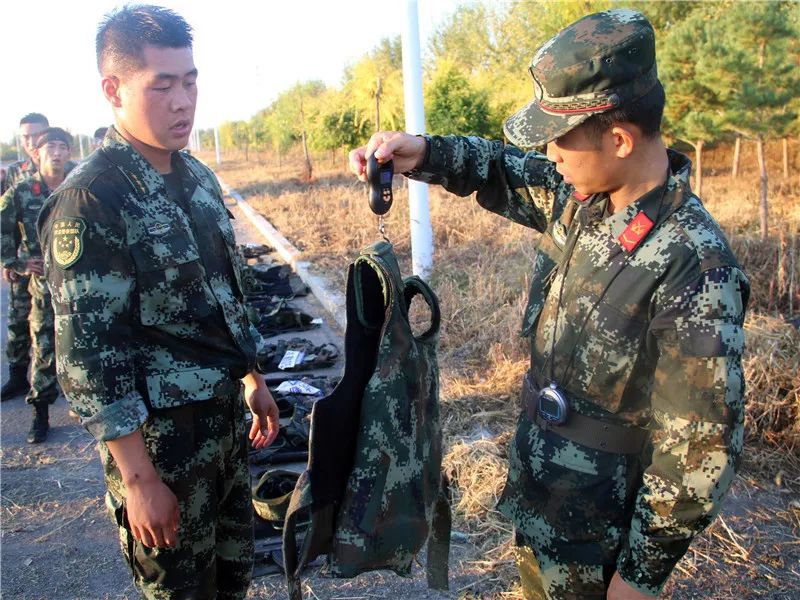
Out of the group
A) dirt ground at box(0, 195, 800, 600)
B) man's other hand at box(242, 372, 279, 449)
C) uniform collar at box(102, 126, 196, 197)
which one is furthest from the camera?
dirt ground at box(0, 195, 800, 600)

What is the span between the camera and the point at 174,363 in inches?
79.6

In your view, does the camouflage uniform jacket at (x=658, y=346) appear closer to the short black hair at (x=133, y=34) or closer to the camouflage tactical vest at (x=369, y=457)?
the camouflage tactical vest at (x=369, y=457)

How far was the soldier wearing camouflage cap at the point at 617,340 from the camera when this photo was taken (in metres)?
1.44

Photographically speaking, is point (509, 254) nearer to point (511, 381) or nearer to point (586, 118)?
point (511, 381)

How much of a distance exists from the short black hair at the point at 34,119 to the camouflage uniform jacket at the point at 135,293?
15.0 feet

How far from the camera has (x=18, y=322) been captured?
5.34 metres

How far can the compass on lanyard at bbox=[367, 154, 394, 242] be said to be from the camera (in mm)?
1747

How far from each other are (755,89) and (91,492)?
1018 centimetres

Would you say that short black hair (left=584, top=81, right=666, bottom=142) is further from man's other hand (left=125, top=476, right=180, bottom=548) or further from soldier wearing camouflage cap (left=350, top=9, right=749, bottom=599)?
man's other hand (left=125, top=476, right=180, bottom=548)

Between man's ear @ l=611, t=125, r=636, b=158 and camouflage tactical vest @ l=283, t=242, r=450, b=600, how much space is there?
646 millimetres

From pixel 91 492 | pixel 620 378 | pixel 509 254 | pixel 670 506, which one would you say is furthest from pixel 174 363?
pixel 509 254

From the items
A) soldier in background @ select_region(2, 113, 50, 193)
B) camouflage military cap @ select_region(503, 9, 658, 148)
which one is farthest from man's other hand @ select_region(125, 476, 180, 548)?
soldier in background @ select_region(2, 113, 50, 193)

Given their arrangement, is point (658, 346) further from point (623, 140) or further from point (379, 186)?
Answer: point (379, 186)

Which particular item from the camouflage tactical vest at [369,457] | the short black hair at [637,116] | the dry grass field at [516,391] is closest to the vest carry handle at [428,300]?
the camouflage tactical vest at [369,457]
